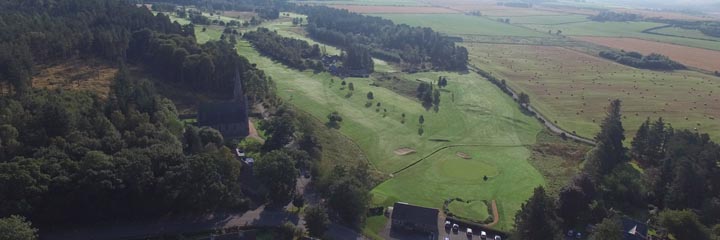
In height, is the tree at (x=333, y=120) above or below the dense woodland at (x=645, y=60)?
below

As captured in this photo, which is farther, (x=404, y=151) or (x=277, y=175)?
(x=404, y=151)

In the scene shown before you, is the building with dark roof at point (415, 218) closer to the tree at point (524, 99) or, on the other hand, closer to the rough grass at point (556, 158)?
the rough grass at point (556, 158)

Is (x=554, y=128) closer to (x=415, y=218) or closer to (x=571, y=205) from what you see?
(x=571, y=205)

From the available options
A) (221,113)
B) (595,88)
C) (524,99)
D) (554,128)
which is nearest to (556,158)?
(554,128)

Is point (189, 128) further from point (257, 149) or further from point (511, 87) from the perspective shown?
point (511, 87)

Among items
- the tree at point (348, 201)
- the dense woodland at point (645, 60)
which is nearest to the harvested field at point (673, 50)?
the dense woodland at point (645, 60)

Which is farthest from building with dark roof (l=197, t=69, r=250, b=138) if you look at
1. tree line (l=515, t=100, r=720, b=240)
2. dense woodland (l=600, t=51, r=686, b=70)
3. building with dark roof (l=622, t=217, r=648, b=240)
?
dense woodland (l=600, t=51, r=686, b=70)

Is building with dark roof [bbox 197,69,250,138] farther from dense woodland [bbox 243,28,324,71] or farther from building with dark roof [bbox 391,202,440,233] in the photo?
dense woodland [bbox 243,28,324,71]

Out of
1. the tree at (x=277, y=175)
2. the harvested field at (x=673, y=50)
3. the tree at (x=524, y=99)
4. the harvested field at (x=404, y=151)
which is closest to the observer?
the tree at (x=277, y=175)
